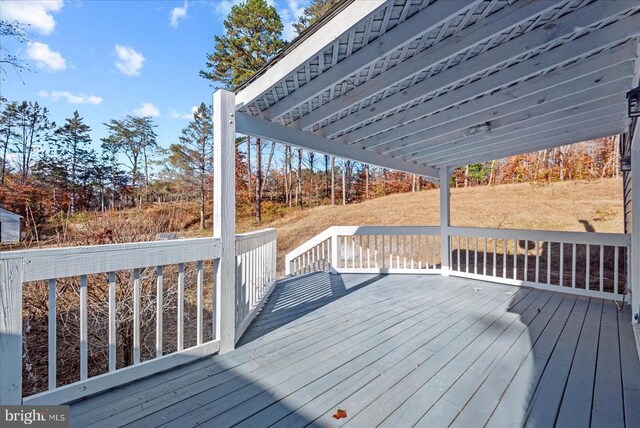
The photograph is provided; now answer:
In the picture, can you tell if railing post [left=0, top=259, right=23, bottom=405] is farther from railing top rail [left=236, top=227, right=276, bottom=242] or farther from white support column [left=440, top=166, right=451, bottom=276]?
white support column [left=440, top=166, right=451, bottom=276]

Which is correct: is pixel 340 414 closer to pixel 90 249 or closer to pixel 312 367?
pixel 312 367

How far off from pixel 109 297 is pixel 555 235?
5.35 meters

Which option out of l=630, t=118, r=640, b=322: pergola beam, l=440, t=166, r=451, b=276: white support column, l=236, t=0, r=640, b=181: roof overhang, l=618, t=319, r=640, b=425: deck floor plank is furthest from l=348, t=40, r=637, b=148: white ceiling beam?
l=618, t=319, r=640, b=425: deck floor plank

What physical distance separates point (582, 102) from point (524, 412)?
2.98 m

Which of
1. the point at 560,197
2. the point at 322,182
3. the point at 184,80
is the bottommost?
the point at 560,197

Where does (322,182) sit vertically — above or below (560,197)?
above

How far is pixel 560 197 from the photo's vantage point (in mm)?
11945

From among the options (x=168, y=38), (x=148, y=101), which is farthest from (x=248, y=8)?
(x=148, y=101)

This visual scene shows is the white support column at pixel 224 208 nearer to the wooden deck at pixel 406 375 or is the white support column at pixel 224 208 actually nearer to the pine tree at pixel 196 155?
the wooden deck at pixel 406 375

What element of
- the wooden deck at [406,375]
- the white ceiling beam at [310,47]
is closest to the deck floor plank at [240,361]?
the wooden deck at [406,375]

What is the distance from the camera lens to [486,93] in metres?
Result: 2.88

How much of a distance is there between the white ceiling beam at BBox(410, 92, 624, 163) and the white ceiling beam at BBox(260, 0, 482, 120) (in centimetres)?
220

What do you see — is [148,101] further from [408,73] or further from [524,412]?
[524,412]

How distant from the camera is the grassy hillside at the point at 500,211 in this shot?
10070mm
